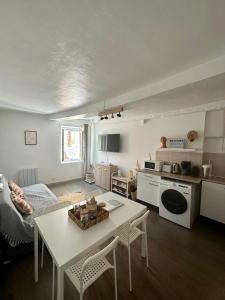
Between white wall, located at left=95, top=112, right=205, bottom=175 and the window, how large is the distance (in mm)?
856

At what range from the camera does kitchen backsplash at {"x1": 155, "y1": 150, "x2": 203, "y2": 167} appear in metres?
3.08

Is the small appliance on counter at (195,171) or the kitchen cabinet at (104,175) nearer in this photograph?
the small appliance on counter at (195,171)

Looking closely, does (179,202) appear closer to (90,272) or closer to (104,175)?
(90,272)

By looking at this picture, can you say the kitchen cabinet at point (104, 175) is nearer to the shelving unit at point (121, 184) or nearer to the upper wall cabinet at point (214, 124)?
the shelving unit at point (121, 184)

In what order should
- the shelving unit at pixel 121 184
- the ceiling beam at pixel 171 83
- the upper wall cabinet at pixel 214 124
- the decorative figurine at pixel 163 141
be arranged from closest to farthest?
the ceiling beam at pixel 171 83
the upper wall cabinet at pixel 214 124
the decorative figurine at pixel 163 141
the shelving unit at pixel 121 184

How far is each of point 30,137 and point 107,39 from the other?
4.06 m

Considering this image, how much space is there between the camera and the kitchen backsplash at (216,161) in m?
2.88

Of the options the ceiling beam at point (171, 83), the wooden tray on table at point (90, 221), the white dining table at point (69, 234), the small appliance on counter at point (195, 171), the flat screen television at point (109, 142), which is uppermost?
the ceiling beam at point (171, 83)

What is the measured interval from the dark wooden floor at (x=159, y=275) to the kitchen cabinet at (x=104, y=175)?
2405mm

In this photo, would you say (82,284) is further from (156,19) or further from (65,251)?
(156,19)

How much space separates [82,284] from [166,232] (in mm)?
1889

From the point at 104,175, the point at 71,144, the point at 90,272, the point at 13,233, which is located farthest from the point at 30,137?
the point at 90,272

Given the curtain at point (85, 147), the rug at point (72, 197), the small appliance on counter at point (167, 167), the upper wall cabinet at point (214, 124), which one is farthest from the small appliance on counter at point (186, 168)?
the curtain at point (85, 147)

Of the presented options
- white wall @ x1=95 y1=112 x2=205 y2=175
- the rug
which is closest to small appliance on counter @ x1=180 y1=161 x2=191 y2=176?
white wall @ x1=95 y1=112 x2=205 y2=175
